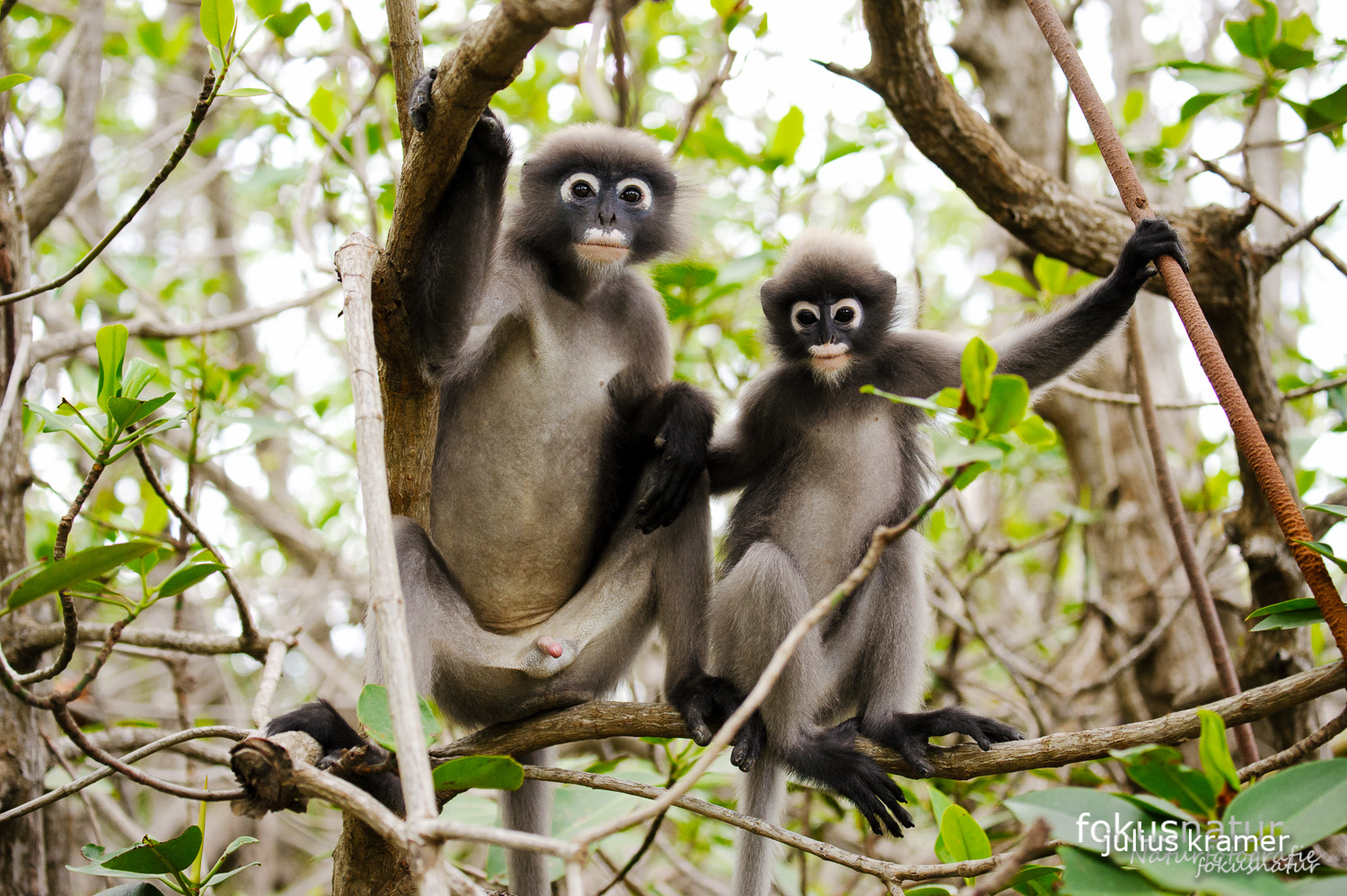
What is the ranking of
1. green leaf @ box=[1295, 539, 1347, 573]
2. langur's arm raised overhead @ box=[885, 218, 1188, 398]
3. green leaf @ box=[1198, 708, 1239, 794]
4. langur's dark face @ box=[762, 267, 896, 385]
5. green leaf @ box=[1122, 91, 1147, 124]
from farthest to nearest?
green leaf @ box=[1122, 91, 1147, 124] < langur's dark face @ box=[762, 267, 896, 385] < langur's arm raised overhead @ box=[885, 218, 1188, 398] < green leaf @ box=[1295, 539, 1347, 573] < green leaf @ box=[1198, 708, 1239, 794]

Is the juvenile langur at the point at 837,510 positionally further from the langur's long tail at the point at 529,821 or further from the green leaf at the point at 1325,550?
the green leaf at the point at 1325,550

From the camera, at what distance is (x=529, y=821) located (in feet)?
12.2

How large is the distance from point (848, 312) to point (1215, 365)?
1719 mm

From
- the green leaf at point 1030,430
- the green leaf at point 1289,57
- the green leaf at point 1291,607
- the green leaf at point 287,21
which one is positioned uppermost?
the green leaf at point 287,21

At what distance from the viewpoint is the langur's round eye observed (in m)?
Result: 3.77

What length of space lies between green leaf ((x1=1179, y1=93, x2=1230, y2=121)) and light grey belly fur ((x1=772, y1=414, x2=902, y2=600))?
1532 millimetres

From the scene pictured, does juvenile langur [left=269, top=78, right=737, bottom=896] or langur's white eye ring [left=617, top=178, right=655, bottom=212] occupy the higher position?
langur's white eye ring [left=617, top=178, right=655, bottom=212]

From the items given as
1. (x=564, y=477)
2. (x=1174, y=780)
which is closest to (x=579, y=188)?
(x=564, y=477)

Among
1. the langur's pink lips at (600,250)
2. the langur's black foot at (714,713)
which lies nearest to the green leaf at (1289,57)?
the langur's pink lips at (600,250)

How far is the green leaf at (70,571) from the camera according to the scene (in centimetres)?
216

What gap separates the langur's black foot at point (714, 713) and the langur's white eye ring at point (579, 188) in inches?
73.2

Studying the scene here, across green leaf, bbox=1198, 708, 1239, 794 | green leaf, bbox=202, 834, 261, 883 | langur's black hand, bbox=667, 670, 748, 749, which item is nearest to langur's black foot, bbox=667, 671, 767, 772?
langur's black hand, bbox=667, 670, 748, 749

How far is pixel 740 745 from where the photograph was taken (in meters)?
3.29

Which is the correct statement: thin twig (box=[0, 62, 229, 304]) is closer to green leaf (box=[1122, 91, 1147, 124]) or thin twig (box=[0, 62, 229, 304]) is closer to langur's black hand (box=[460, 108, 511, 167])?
langur's black hand (box=[460, 108, 511, 167])
